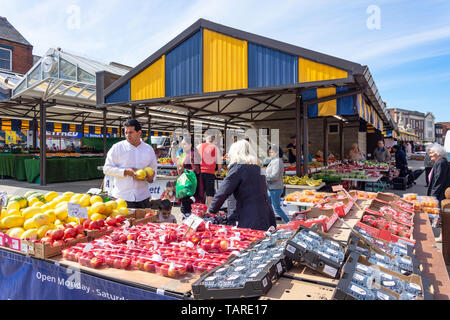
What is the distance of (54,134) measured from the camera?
23.9 m

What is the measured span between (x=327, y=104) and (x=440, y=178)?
344 centimetres

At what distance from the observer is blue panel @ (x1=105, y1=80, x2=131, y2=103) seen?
9.15 m

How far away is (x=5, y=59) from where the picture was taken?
2473 cm

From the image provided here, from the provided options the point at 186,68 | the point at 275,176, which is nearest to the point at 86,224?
the point at 275,176

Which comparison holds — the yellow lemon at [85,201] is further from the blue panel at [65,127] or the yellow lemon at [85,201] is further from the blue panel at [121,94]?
the blue panel at [65,127]

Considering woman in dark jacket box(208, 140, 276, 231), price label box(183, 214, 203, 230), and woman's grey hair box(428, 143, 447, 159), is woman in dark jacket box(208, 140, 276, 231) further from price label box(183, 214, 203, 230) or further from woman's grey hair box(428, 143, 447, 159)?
woman's grey hair box(428, 143, 447, 159)

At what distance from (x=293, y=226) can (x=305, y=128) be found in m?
5.44

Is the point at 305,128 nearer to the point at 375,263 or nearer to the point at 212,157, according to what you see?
the point at 212,157

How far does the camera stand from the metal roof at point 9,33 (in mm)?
24856

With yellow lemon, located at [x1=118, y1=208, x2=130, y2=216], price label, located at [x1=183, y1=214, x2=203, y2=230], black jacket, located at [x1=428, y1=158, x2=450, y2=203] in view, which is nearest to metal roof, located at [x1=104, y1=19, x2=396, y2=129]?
black jacket, located at [x1=428, y1=158, x2=450, y2=203]

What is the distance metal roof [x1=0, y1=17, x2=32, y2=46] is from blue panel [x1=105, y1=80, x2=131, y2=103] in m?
22.1

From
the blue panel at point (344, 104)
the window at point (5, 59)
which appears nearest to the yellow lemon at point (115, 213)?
the blue panel at point (344, 104)

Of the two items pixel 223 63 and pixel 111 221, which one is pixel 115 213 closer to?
pixel 111 221
